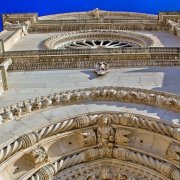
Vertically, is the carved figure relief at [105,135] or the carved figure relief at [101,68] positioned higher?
the carved figure relief at [101,68]

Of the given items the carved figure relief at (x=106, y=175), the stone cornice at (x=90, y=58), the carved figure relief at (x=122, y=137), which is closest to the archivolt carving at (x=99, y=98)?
the carved figure relief at (x=122, y=137)

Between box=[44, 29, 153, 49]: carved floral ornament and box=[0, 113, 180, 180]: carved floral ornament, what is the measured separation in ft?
32.3

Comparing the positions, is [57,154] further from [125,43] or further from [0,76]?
[125,43]

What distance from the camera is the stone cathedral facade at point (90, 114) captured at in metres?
9.66

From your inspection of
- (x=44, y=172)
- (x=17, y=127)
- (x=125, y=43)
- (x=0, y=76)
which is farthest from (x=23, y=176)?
(x=125, y=43)

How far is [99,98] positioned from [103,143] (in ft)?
5.05

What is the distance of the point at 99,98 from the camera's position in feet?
37.9

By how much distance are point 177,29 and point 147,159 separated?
38.7ft

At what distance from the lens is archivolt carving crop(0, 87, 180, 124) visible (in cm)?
1083

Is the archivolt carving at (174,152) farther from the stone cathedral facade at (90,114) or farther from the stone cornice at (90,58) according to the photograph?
the stone cornice at (90,58)

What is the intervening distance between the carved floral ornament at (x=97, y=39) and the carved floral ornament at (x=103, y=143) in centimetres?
984

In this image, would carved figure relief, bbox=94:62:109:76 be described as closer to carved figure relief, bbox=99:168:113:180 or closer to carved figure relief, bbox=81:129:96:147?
carved figure relief, bbox=81:129:96:147

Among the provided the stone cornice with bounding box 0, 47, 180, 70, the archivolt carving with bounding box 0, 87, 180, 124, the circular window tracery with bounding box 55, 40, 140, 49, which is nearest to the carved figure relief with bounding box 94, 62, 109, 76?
the stone cornice with bounding box 0, 47, 180, 70

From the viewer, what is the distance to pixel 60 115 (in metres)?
10.8
